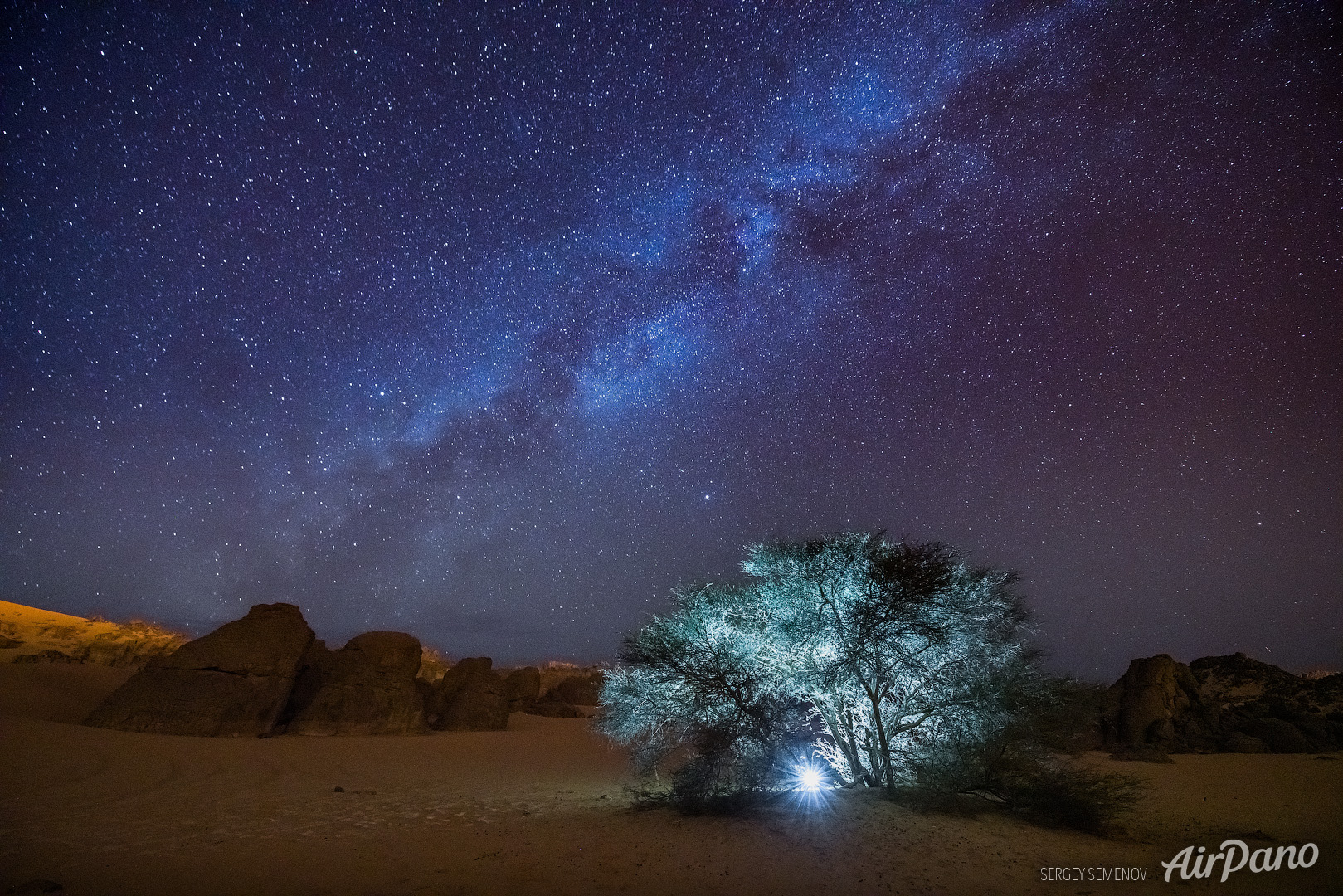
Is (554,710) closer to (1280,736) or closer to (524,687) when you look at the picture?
(524,687)

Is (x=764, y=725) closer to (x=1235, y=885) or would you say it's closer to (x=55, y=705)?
(x=1235, y=885)

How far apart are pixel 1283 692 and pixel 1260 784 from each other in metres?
16.0

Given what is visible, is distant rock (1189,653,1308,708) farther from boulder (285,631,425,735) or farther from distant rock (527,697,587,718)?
boulder (285,631,425,735)

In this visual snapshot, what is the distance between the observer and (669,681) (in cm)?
1127

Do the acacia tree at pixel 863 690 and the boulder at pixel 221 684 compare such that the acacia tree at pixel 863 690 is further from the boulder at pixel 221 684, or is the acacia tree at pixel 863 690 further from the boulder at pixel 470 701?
the boulder at pixel 470 701

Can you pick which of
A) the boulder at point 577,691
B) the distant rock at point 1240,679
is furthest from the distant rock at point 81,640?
the distant rock at point 1240,679

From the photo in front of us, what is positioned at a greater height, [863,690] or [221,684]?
[863,690]

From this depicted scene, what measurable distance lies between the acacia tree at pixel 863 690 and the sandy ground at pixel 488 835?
2.91 ft

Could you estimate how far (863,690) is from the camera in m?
11.1

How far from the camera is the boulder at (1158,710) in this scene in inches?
874

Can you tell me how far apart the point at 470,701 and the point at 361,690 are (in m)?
4.65

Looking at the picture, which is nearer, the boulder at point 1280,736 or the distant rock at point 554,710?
the boulder at point 1280,736

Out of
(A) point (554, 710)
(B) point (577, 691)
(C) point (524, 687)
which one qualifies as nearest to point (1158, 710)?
(A) point (554, 710)

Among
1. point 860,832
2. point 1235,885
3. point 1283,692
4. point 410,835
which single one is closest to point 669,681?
point 860,832
